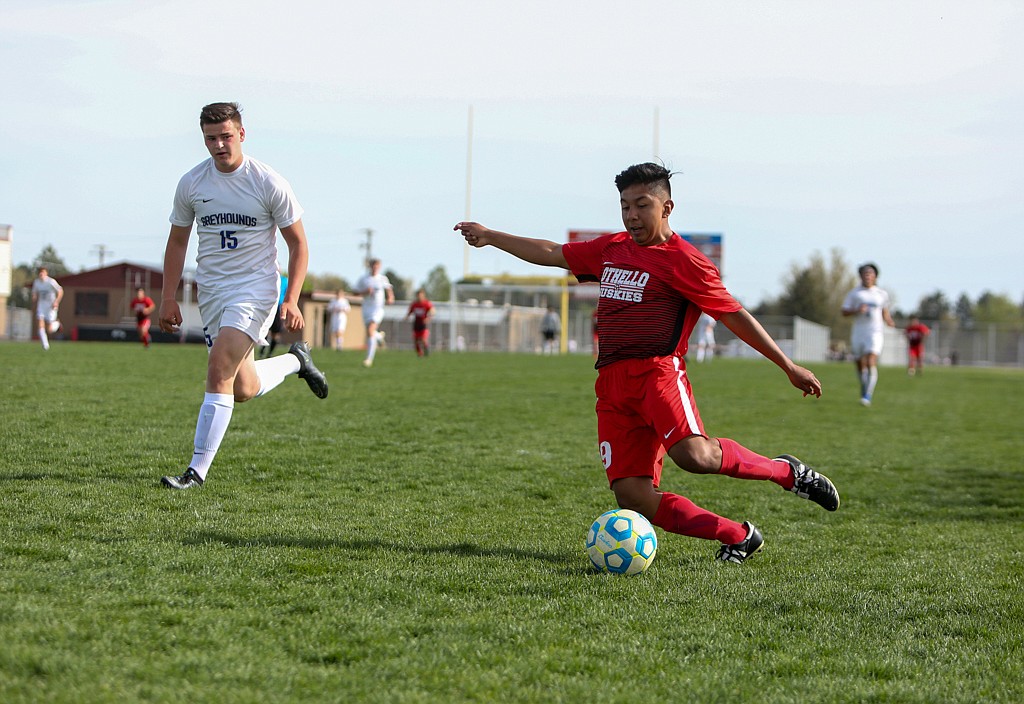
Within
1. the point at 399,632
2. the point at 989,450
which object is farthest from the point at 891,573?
the point at 989,450

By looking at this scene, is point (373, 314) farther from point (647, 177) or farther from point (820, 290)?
point (820, 290)

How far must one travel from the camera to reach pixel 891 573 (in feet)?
15.2

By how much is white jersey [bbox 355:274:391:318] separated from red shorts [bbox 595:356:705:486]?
17.4 m

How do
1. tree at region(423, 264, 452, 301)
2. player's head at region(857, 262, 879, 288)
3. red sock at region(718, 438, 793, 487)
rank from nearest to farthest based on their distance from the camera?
red sock at region(718, 438, 793, 487) → player's head at region(857, 262, 879, 288) → tree at region(423, 264, 452, 301)

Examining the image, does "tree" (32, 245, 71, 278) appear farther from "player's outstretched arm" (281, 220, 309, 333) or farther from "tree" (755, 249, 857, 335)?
"player's outstretched arm" (281, 220, 309, 333)

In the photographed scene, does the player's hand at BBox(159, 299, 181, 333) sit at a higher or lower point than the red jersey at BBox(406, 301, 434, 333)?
lower

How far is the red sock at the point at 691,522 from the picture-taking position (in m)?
4.59

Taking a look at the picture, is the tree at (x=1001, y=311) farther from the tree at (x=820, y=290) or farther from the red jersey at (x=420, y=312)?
the red jersey at (x=420, y=312)

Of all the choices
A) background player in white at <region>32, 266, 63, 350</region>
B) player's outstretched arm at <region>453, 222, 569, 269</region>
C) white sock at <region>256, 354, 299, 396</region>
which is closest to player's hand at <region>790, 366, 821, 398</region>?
player's outstretched arm at <region>453, 222, 569, 269</region>

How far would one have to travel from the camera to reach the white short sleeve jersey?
15273 millimetres

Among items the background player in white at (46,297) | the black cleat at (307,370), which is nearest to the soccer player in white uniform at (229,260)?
the black cleat at (307,370)

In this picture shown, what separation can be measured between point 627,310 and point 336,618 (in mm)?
1954

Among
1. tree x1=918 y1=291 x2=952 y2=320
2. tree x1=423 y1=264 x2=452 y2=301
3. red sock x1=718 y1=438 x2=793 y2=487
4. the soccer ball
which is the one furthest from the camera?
tree x1=423 y1=264 x2=452 y2=301

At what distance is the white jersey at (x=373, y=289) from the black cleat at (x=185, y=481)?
52.5 ft
